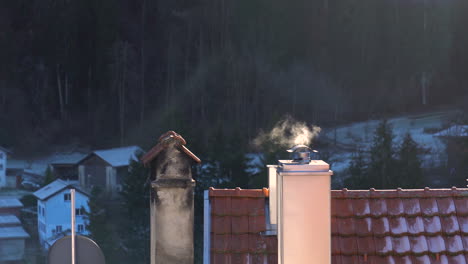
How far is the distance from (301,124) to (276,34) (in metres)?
6.92

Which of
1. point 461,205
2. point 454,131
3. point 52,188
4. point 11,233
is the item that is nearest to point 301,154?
point 461,205

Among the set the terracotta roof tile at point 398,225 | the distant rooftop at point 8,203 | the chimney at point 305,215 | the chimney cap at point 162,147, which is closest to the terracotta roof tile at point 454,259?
the terracotta roof tile at point 398,225

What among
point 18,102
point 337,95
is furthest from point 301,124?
point 18,102

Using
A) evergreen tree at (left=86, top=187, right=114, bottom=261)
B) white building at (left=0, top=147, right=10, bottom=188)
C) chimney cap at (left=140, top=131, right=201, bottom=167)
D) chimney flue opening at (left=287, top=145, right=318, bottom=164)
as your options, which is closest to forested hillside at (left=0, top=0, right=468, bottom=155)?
white building at (left=0, top=147, right=10, bottom=188)

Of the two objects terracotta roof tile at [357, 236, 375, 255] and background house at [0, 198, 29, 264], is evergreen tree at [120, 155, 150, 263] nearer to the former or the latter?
background house at [0, 198, 29, 264]

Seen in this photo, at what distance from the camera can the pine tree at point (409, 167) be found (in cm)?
3597

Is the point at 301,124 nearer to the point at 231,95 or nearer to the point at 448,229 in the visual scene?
the point at 231,95

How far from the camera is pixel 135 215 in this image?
33.8 metres

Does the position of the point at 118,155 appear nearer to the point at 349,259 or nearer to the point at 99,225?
the point at 99,225

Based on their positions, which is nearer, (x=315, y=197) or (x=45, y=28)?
(x=315, y=197)

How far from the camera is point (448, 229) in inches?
199

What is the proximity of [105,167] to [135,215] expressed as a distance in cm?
595

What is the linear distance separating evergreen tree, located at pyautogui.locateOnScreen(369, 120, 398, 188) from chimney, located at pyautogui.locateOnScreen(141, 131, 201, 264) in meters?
32.5

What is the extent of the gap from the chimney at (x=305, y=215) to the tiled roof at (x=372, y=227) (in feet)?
2.80
